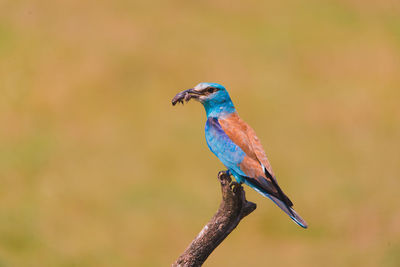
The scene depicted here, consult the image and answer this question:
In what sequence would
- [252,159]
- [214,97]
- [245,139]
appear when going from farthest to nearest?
[214,97]
[245,139]
[252,159]

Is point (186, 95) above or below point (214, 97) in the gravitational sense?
below

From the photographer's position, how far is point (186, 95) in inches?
219

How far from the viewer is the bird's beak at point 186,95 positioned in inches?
217

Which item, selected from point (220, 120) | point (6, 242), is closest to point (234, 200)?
point (220, 120)

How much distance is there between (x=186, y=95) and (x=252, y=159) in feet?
2.51

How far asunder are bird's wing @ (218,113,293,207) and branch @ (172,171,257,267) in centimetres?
19

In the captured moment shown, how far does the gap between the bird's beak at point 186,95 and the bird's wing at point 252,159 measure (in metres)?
0.30

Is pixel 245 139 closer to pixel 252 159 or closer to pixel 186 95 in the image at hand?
pixel 252 159

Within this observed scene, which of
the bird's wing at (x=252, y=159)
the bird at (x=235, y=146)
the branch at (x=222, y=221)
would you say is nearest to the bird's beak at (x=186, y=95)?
the bird at (x=235, y=146)

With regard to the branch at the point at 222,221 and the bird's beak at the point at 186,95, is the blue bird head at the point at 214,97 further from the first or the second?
the branch at the point at 222,221

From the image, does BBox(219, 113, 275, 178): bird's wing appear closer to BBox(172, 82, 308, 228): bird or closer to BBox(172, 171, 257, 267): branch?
BBox(172, 82, 308, 228): bird

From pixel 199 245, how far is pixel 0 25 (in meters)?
11.7

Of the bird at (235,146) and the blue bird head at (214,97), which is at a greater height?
the blue bird head at (214,97)

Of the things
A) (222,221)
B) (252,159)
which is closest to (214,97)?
(252,159)
